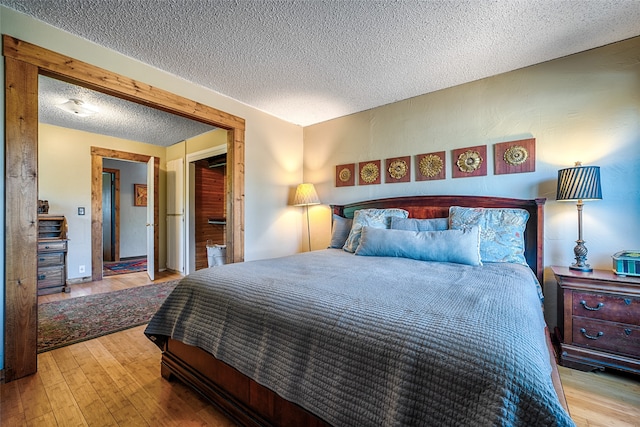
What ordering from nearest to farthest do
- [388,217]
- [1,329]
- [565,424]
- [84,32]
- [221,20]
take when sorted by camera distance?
[565,424] < [1,329] < [221,20] < [84,32] < [388,217]

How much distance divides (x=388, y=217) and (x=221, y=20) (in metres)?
2.18

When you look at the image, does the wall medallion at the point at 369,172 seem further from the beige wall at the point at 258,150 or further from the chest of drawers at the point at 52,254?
the chest of drawers at the point at 52,254

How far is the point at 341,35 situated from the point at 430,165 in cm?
162

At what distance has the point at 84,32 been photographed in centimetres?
203

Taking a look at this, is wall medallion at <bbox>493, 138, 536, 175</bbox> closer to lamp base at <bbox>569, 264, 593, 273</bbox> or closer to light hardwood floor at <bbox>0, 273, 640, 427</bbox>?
lamp base at <bbox>569, 264, 593, 273</bbox>

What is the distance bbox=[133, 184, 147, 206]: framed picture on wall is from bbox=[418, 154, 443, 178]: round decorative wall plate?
674 cm

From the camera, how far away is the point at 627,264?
188 centimetres

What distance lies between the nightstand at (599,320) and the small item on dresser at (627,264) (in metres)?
0.04

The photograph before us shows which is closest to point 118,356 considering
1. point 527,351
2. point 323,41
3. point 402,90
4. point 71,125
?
point 527,351

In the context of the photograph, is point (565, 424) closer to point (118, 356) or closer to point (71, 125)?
point (118, 356)

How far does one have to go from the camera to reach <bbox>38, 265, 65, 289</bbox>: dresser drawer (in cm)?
363

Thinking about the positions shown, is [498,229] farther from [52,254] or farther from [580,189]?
[52,254]

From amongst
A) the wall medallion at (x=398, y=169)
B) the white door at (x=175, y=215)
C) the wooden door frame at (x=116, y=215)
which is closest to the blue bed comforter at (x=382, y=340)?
the wall medallion at (x=398, y=169)

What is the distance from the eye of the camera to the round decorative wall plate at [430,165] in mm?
2920
